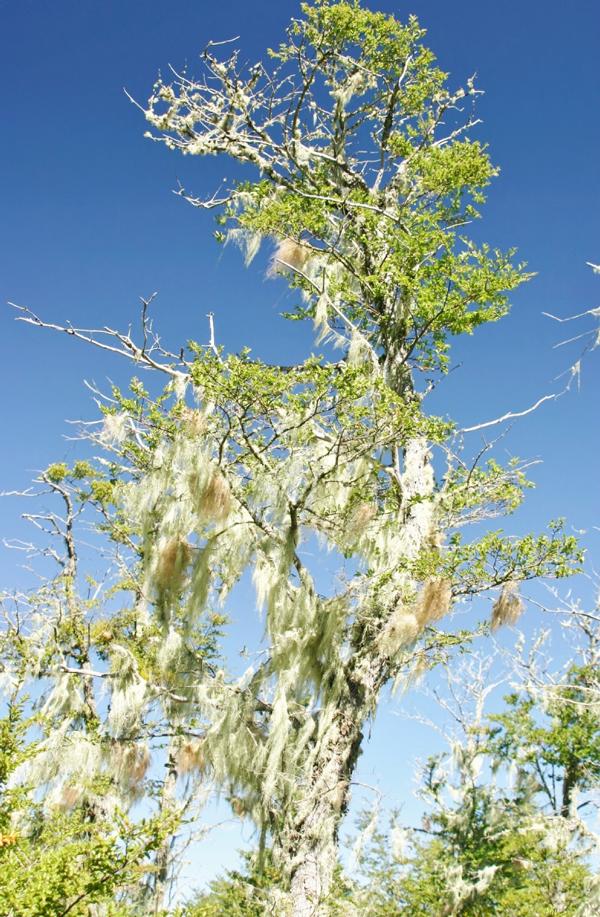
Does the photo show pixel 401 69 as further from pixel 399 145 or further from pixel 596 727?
pixel 596 727

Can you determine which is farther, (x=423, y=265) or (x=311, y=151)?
(x=311, y=151)

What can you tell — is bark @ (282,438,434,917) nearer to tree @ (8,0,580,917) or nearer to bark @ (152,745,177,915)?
tree @ (8,0,580,917)

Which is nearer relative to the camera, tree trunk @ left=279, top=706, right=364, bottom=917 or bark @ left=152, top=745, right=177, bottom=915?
tree trunk @ left=279, top=706, right=364, bottom=917

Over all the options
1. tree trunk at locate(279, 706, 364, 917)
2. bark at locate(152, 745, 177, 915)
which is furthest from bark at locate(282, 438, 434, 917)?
bark at locate(152, 745, 177, 915)

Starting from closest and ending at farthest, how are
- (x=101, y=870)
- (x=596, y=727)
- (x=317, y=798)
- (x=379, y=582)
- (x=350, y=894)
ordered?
1. (x=101, y=870)
2. (x=317, y=798)
3. (x=379, y=582)
4. (x=350, y=894)
5. (x=596, y=727)

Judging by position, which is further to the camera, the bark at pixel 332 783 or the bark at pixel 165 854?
the bark at pixel 165 854

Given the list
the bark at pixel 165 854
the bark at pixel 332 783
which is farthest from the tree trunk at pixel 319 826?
the bark at pixel 165 854

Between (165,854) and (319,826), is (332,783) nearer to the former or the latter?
(319,826)

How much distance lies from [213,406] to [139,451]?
1.31 meters

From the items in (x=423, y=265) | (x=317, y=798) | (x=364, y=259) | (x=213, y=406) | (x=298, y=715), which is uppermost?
(x=364, y=259)

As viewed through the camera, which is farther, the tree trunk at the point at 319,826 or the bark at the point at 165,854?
the bark at the point at 165,854

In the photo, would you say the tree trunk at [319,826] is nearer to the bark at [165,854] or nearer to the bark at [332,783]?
the bark at [332,783]

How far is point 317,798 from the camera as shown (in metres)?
6.02

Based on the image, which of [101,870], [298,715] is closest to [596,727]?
[298,715]
